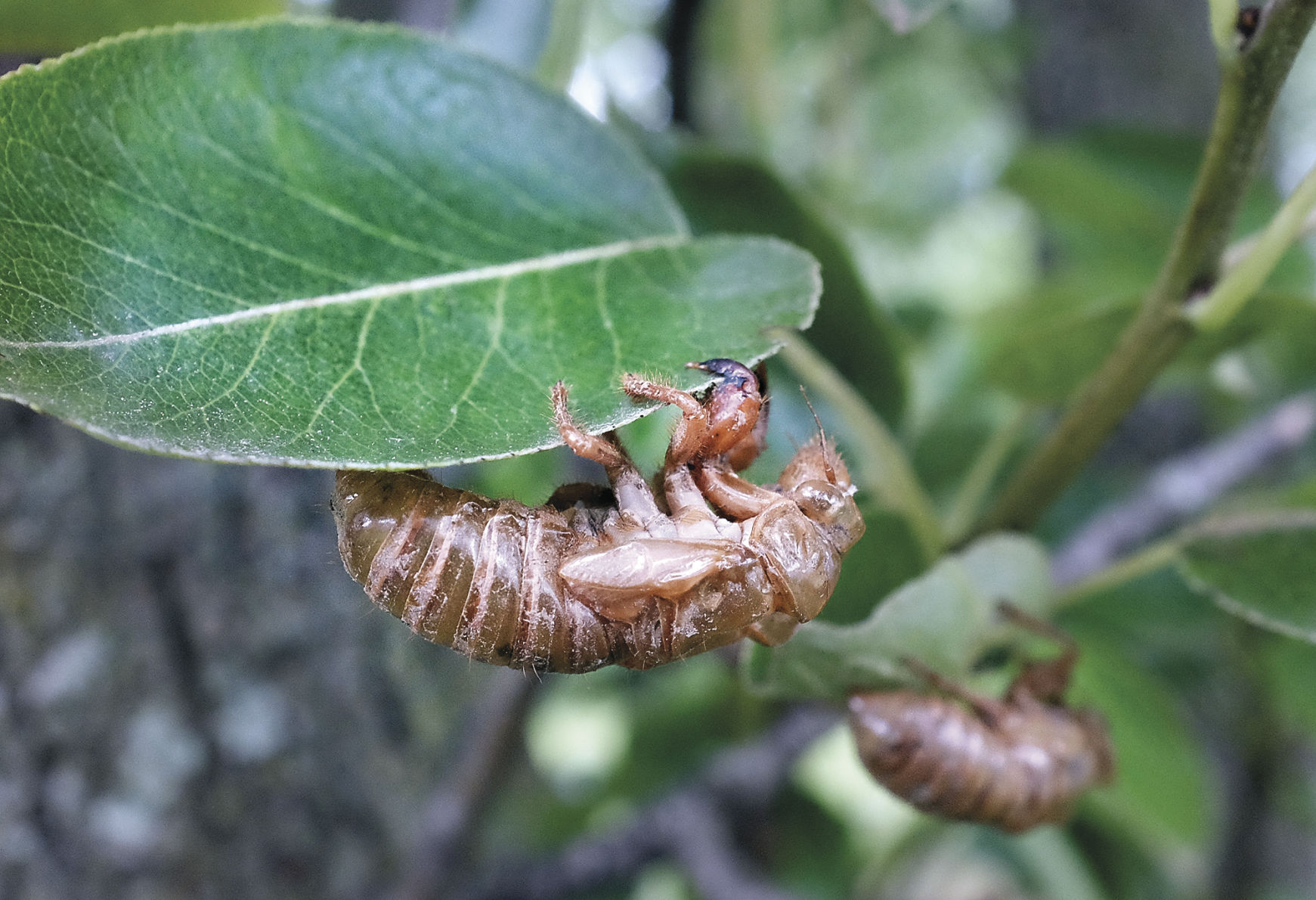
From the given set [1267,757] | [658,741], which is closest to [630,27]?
[658,741]

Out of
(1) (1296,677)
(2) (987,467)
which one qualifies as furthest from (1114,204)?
(1) (1296,677)

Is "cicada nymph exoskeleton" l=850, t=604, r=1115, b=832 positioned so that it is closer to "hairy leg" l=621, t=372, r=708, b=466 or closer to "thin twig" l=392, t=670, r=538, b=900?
"hairy leg" l=621, t=372, r=708, b=466

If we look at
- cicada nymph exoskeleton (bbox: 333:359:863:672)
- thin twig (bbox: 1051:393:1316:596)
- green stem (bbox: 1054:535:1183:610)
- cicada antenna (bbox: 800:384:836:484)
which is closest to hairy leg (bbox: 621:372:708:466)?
cicada nymph exoskeleton (bbox: 333:359:863:672)

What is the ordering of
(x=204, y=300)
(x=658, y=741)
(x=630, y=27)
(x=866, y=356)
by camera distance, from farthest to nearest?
(x=630, y=27), (x=658, y=741), (x=866, y=356), (x=204, y=300)

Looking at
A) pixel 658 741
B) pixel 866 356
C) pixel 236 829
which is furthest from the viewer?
pixel 658 741

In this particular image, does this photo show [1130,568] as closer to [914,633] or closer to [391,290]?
[914,633]

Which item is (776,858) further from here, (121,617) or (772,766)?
(121,617)

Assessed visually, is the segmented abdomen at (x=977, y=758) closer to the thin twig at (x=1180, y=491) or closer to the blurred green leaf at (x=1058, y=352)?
the thin twig at (x=1180, y=491)
